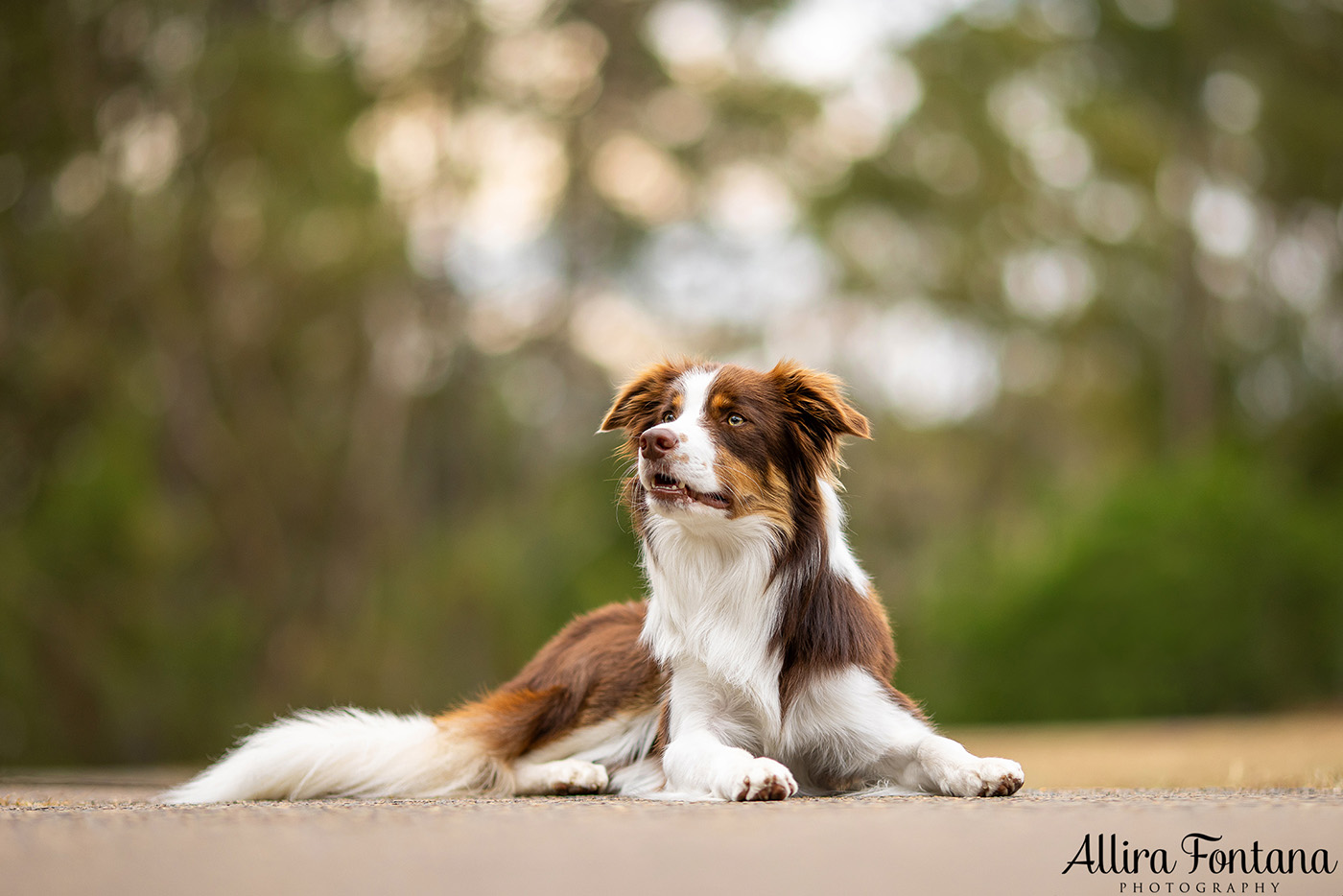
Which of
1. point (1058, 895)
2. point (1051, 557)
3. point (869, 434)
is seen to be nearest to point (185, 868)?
point (1058, 895)

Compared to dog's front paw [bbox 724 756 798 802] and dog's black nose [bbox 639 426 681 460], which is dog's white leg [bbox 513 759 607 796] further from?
dog's black nose [bbox 639 426 681 460]

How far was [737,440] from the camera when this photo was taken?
435 centimetres

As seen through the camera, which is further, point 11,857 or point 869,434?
point 869,434

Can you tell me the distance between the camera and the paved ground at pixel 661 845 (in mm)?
2664

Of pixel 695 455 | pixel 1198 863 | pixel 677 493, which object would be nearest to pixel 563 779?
pixel 677 493

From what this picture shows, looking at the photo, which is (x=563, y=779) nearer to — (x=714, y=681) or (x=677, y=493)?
(x=714, y=681)

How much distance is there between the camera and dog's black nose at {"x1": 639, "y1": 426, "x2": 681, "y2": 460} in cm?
412

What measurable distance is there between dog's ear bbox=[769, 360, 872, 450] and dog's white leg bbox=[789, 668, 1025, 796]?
855 mm

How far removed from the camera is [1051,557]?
1509cm

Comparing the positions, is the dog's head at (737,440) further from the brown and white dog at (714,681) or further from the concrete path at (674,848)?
the concrete path at (674,848)

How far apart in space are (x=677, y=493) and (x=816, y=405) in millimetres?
666

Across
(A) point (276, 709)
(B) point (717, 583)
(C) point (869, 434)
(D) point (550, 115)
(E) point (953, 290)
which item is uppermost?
(D) point (550, 115)

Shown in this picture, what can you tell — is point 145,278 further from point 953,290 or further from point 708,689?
point 708,689

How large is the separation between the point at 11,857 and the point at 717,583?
91.5 inches
